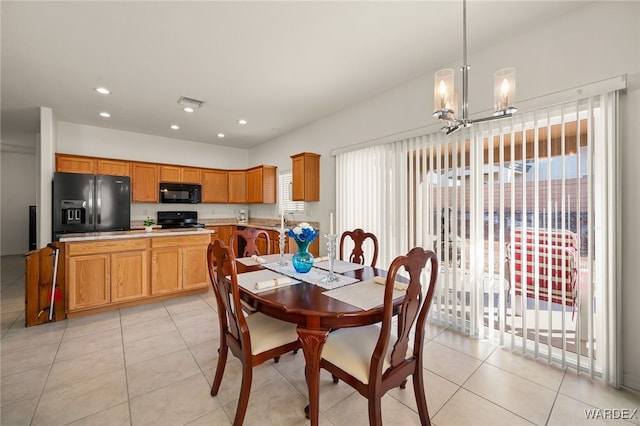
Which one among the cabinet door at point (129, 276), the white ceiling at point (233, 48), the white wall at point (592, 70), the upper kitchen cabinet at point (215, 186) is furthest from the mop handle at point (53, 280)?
the white wall at point (592, 70)

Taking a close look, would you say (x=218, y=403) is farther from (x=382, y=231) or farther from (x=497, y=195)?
(x=497, y=195)

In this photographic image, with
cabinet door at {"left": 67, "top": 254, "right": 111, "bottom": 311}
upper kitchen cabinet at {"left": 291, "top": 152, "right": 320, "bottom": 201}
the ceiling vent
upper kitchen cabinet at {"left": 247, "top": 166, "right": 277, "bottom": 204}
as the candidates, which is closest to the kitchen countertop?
cabinet door at {"left": 67, "top": 254, "right": 111, "bottom": 311}

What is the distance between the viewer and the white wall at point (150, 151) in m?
4.93

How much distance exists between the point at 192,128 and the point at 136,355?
167 inches

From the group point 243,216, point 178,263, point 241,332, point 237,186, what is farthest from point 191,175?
point 241,332

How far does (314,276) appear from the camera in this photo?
2012 mm

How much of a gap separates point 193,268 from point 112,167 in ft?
9.75

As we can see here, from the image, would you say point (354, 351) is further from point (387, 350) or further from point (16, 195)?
point (16, 195)

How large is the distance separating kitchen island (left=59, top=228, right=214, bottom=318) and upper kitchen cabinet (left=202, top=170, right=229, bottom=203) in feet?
8.28

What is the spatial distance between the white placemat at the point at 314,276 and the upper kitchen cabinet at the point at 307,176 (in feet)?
7.74

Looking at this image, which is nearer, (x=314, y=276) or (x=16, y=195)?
(x=314, y=276)

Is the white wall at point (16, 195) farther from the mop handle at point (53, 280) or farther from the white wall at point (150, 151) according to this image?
the mop handle at point (53, 280)

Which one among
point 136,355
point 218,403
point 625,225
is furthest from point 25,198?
point 625,225

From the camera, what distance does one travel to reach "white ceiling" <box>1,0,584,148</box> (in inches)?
81.5
